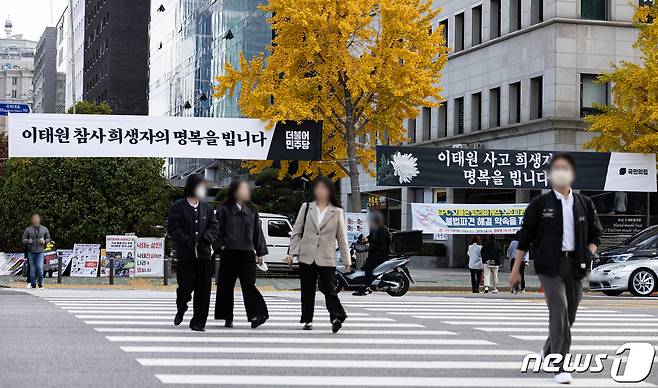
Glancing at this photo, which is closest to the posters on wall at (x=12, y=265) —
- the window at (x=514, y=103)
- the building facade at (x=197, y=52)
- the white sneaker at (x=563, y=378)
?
the window at (x=514, y=103)

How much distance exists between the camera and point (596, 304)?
21438 millimetres

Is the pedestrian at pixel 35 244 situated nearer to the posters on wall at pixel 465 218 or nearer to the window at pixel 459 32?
the posters on wall at pixel 465 218

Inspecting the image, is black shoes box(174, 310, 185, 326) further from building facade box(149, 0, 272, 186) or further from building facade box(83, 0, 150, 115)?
building facade box(83, 0, 150, 115)

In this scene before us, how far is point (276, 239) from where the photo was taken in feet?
115

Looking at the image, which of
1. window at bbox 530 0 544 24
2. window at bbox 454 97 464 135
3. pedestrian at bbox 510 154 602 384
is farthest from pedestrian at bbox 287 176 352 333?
window at bbox 454 97 464 135

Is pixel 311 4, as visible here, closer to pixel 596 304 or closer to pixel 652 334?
pixel 596 304

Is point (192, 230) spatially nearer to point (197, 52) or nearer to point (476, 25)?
Answer: point (476, 25)

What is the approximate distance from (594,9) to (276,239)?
54.9 feet

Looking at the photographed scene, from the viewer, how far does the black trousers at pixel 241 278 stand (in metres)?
13.1

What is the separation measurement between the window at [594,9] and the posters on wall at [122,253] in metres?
20.2

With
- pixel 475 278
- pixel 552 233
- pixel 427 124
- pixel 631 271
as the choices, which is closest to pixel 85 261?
pixel 475 278

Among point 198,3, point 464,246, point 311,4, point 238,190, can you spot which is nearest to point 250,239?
point 238,190

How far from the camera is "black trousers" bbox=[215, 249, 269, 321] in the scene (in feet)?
43.0

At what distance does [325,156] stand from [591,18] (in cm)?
1464
